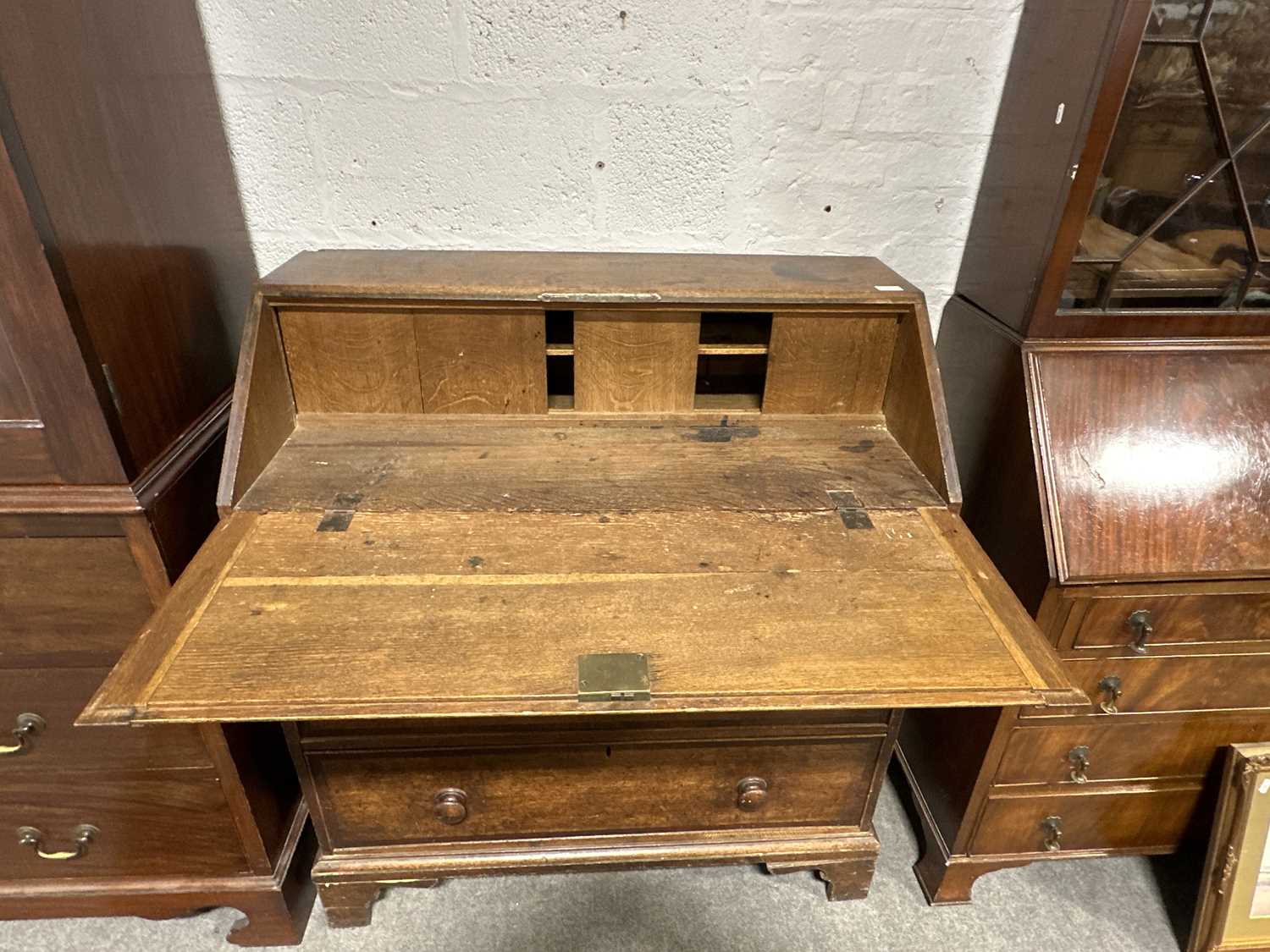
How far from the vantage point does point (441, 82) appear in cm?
137

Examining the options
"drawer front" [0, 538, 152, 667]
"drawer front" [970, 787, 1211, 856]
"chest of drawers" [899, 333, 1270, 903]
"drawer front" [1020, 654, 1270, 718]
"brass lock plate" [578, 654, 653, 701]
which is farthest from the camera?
"drawer front" [970, 787, 1211, 856]

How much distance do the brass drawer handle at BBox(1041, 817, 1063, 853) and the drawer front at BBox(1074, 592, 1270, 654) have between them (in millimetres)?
430

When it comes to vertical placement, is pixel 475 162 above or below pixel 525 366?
above

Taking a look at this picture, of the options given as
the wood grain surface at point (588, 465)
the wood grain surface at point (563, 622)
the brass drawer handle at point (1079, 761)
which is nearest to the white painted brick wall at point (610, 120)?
the wood grain surface at point (588, 465)

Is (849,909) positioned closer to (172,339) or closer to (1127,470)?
(1127,470)

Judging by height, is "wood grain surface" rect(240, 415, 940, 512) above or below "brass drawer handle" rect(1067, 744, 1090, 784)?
above

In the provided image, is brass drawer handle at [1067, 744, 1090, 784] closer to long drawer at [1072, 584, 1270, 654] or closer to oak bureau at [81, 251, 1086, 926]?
long drawer at [1072, 584, 1270, 654]

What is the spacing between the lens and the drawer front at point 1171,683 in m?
1.29

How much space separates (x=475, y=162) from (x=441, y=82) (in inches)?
5.8

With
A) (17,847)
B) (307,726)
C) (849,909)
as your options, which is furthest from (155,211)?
(849,909)

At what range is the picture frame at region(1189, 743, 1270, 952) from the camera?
1.35 meters

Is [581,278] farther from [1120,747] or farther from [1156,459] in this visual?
[1120,747]

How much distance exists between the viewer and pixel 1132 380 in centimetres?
123

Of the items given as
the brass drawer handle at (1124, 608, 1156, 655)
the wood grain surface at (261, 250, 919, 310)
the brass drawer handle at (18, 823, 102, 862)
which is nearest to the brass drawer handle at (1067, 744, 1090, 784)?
the brass drawer handle at (1124, 608, 1156, 655)
